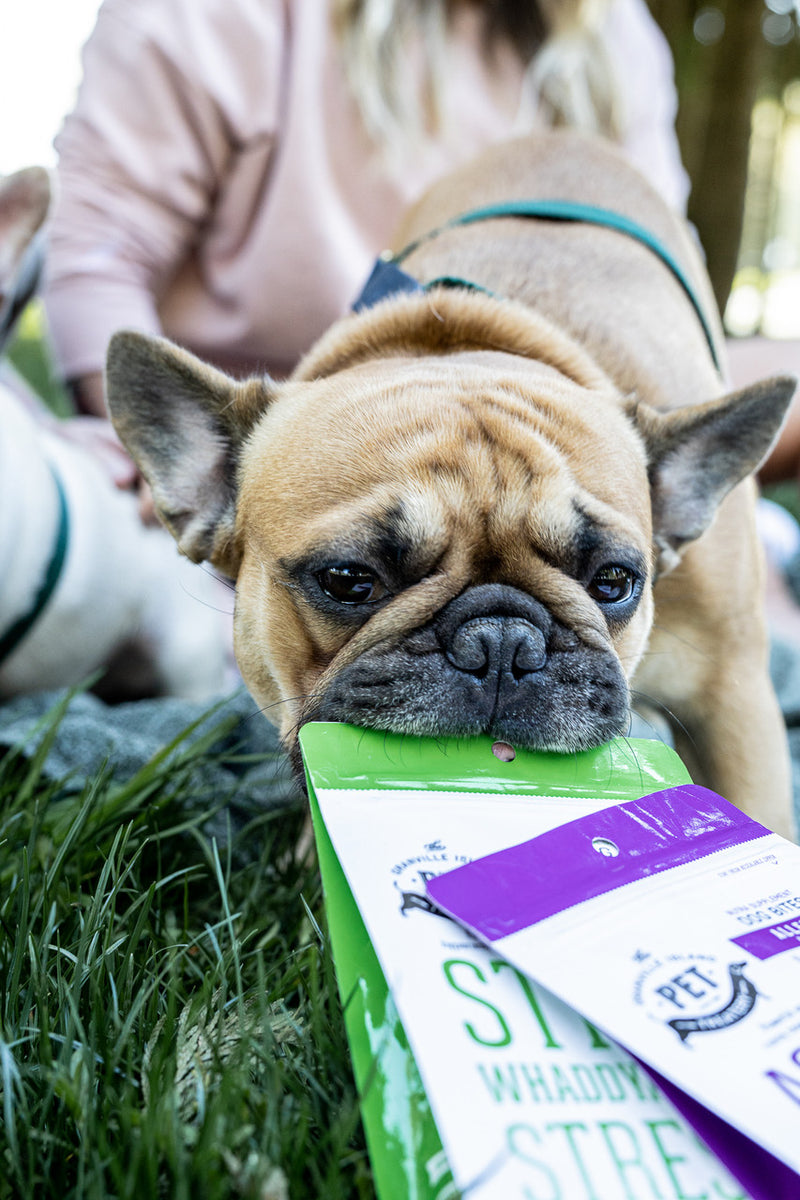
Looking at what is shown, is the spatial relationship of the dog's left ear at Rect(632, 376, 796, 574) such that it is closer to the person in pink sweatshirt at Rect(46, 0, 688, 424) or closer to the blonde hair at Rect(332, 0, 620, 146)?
the person in pink sweatshirt at Rect(46, 0, 688, 424)

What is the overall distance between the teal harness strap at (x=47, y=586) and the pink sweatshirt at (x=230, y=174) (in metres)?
0.69

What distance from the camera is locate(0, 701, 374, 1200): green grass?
36.3 inches

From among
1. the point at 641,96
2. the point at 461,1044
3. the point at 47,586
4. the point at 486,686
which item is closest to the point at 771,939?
the point at 461,1044

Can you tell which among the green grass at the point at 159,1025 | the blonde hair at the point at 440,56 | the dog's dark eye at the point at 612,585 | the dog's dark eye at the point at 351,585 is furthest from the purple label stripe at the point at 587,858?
the blonde hair at the point at 440,56

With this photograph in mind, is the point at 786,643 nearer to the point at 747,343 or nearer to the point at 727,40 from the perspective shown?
the point at 747,343

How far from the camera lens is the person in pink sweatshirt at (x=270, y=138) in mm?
3324

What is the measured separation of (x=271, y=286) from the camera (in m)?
3.51

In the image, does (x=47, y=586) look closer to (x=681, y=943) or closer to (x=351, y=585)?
(x=351, y=585)

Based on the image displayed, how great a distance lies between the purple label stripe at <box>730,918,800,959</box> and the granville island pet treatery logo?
0.03m

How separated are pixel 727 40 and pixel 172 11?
628 centimetres

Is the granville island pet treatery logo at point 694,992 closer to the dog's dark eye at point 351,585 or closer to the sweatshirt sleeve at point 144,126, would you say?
the dog's dark eye at point 351,585

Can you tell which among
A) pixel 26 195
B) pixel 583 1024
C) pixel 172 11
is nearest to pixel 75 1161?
pixel 583 1024

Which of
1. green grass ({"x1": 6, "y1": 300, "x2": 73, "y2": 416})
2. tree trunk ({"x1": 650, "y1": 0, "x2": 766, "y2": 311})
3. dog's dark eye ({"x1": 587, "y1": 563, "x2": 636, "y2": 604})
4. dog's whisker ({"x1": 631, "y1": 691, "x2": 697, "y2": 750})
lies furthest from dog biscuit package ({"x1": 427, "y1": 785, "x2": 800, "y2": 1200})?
tree trunk ({"x1": 650, "y1": 0, "x2": 766, "y2": 311})

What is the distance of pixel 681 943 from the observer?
3.27 feet
